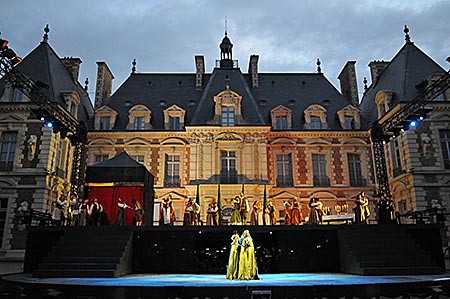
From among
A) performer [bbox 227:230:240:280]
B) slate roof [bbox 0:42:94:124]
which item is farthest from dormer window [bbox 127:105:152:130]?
performer [bbox 227:230:240:280]

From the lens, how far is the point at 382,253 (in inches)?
437

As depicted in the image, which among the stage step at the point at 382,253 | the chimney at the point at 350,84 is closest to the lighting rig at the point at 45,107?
the stage step at the point at 382,253

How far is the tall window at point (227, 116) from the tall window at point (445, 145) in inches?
411

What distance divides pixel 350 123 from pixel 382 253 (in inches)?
465

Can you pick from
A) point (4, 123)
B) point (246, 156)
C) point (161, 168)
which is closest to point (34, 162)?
point (4, 123)

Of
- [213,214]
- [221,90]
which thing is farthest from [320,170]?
[213,214]

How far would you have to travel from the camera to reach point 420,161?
1814 centimetres

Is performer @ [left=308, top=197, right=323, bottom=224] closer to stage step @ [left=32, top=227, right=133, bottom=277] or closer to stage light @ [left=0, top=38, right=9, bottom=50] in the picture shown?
stage step @ [left=32, top=227, right=133, bottom=277]

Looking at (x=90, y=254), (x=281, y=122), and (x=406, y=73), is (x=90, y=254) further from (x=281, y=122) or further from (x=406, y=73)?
(x=406, y=73)

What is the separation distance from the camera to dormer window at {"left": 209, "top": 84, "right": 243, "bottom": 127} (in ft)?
67.6

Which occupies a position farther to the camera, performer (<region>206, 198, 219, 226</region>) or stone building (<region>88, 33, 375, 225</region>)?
stone building (<region>88, 33, 375, 225</region>)

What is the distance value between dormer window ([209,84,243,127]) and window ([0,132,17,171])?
992 cm

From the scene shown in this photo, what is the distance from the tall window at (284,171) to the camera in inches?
800

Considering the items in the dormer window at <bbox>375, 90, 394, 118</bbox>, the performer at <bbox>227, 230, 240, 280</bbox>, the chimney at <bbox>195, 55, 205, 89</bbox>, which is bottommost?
the performer at <bbox>227, 230, 240, 280</bbox>
